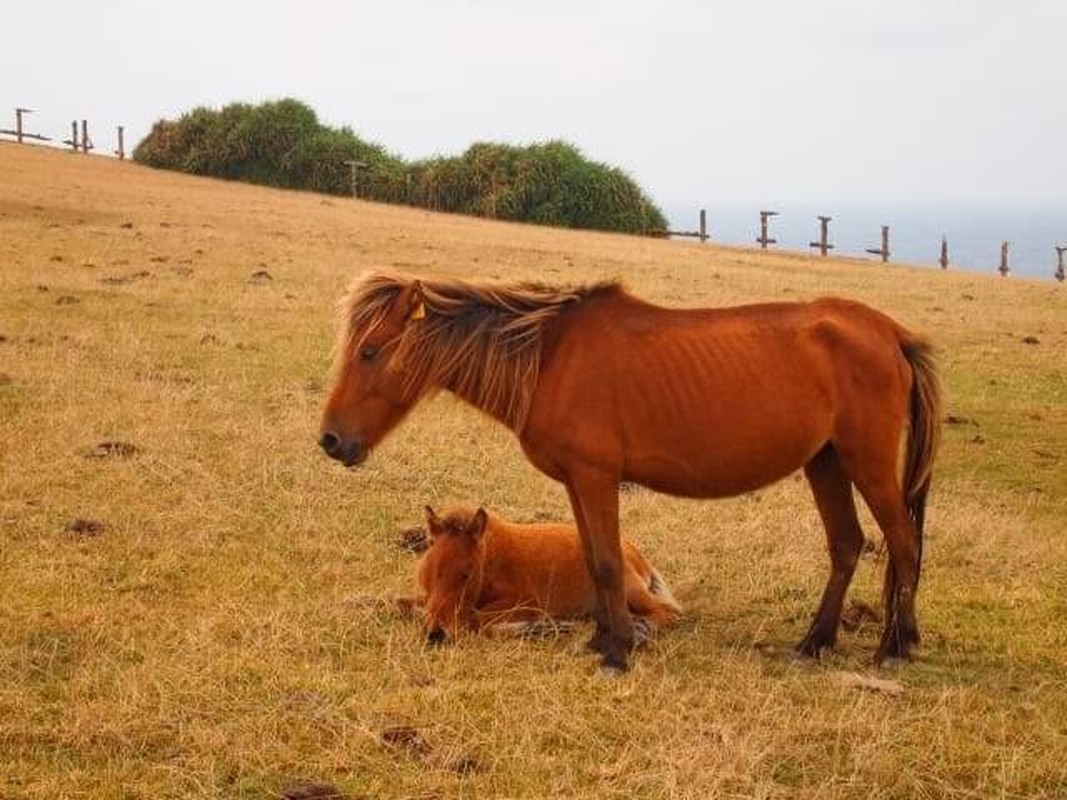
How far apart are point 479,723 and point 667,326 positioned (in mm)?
2502

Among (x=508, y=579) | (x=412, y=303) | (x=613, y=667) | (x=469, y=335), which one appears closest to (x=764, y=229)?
(x=508, y=579)

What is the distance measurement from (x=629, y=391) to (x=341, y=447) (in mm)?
1573

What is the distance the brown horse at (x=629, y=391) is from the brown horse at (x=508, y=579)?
609mm

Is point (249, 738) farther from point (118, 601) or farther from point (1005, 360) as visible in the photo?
point (1005, 360)

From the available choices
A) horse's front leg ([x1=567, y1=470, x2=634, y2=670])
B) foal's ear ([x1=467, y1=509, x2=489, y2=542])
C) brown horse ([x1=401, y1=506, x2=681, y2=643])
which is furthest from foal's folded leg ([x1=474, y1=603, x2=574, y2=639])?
horse's front leg ([x1=567, y1=470, x2=634, y2=670])

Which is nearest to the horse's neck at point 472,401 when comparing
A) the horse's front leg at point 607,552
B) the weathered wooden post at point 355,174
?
the horse's front leg at point 607,552

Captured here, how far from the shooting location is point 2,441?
10570 mm

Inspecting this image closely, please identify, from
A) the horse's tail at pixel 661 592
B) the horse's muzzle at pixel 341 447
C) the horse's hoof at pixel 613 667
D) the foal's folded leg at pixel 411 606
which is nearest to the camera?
the horse's hoof at pixel 613 667

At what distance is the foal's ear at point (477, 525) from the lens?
7.24 metres

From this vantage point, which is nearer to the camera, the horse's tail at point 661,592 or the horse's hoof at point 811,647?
the horse's hoof at point 811,647

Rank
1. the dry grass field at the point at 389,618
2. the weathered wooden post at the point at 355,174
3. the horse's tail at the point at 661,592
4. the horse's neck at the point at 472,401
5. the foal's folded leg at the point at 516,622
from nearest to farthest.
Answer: the dry grass field at the point at 389,618
the horse's neck at the point at 472,401
the foal's folded leg at the point at 516,622
the horse's tail at the point at 661,592
the weathered wooden post at the point at 355,174

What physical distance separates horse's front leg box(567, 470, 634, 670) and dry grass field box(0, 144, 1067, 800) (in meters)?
0.15

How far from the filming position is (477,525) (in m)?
7.27

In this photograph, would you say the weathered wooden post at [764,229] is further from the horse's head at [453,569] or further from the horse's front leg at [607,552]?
the horse's front leg at [607,552]
